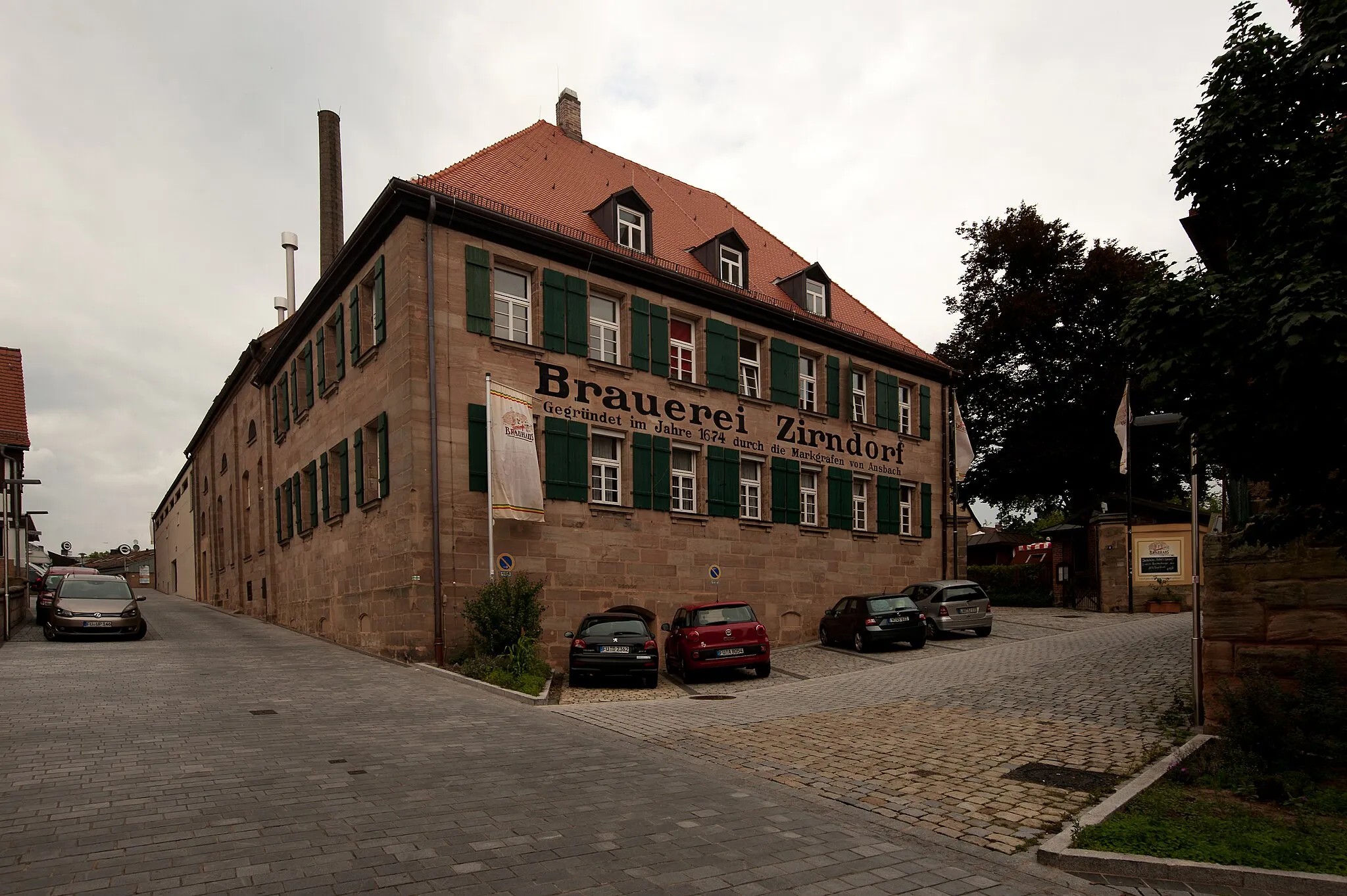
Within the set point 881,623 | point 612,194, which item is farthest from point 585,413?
point 881,623

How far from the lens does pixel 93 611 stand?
22031mm

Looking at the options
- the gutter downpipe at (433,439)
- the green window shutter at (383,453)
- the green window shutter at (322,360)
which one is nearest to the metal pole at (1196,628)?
the gutter downpipe at (433,439)

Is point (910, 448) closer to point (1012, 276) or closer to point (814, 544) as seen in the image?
point (814, 544)

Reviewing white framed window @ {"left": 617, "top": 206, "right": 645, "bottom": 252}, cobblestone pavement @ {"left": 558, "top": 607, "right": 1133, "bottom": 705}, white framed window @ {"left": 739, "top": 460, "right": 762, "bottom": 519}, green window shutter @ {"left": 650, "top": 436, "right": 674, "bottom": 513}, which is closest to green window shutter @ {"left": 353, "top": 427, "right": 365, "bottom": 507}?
green window shutter @ {"left": 650, "top": 436, "right": 674, "bottom": 513}

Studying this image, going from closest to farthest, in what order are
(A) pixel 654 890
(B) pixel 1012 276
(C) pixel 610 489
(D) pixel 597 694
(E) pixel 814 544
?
(A) pixel 654 890 → (D) pixel 597 694 → (C) pixel 610 489 → (E) pixel 814 544 → (B) pixel 1012 276

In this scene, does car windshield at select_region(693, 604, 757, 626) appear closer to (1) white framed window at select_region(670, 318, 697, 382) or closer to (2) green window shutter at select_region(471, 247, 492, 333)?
(1) white framed window at select_region(670, 318, 697, 382)

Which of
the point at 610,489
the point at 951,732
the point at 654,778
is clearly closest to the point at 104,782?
the point at 654,778

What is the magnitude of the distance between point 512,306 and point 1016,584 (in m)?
25.7

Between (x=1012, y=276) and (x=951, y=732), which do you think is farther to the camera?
(x=1012, y=276)

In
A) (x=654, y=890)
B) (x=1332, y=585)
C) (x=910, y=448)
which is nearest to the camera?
(x=654, y=890)

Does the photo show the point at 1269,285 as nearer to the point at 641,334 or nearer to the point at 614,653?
the point at 614,653

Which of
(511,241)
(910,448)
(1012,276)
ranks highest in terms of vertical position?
(1012,276)

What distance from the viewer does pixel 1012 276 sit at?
129 ft

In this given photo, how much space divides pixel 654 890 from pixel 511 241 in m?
17.3
